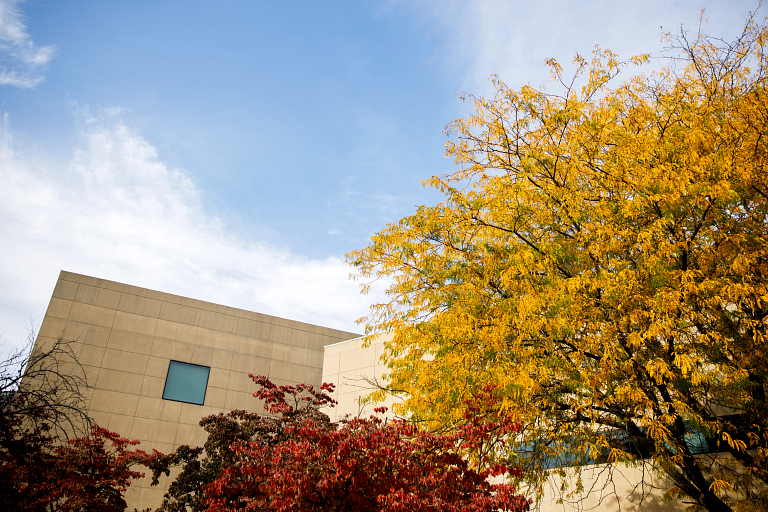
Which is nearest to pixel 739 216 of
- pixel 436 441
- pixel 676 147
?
pixel 676 147

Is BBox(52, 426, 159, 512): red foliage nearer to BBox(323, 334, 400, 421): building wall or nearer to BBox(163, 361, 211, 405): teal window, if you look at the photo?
BBox(163, 361, 211, 405): teal window

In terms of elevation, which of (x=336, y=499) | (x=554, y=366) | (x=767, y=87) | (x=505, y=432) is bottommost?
(x=336, y=499)

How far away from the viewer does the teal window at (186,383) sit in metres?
21.7

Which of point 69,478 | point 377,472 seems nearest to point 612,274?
point 377,472

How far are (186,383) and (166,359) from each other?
4.47 ft

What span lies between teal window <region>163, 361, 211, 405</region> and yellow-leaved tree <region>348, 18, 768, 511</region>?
50.2 feet

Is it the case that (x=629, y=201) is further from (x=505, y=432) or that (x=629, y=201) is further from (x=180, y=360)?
(x=180, y=360)

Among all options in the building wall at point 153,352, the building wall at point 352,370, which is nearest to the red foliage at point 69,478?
the building wall at point 153,352

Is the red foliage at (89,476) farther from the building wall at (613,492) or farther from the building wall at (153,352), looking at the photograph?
the building wall at (613,492)

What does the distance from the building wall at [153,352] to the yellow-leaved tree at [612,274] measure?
15.1m

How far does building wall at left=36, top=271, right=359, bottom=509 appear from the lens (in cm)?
2016

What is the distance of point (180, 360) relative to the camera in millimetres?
22328

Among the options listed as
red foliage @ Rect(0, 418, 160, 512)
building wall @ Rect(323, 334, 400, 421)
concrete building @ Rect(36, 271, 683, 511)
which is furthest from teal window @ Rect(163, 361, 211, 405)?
red foliage @ Rect(0, 418, 160, 512)

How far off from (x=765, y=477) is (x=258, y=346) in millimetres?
20699
